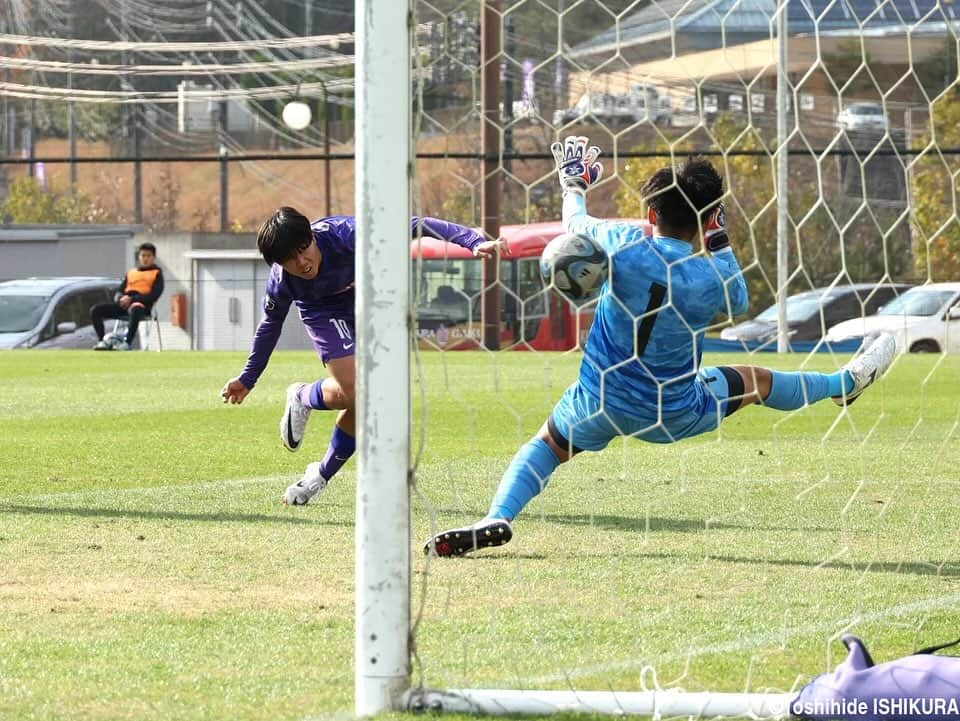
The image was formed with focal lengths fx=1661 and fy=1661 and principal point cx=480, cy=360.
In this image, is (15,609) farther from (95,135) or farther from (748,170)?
(95,135)

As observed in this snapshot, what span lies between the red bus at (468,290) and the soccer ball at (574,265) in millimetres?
264

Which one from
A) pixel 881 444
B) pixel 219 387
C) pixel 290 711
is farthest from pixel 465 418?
pixel 290 711

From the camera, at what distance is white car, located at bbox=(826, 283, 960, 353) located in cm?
680

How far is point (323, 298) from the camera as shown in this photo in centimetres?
685

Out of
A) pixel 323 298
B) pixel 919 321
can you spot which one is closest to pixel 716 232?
pixel 323 298

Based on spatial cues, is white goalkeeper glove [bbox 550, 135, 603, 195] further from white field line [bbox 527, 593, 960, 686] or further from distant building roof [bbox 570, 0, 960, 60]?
white field line [bbox 527, 593, 960, 686]

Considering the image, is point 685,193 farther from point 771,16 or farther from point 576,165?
point 771,16

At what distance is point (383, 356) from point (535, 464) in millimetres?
2008

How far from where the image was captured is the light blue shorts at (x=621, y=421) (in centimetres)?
516

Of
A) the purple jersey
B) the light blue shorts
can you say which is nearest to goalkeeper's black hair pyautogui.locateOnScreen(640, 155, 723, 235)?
the light blue shorts

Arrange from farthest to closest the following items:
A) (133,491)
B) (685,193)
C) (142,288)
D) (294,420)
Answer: (142,288), (133,491), (294,420), (685,193)

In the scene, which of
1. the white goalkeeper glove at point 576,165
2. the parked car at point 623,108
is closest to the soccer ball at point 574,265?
the white goalkeeper glove at point 576,165

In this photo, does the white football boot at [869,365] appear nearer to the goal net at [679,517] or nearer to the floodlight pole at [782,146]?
the goal net at [679,517]

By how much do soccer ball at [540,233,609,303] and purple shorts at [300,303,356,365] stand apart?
94.6 inches
